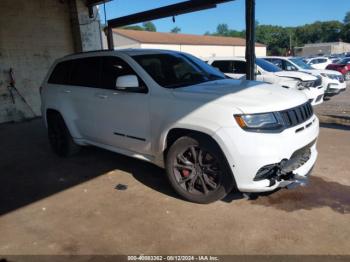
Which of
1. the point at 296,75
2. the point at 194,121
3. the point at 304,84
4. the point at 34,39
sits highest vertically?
the point at 34,39

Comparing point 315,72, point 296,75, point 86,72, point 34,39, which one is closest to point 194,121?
point 86,72

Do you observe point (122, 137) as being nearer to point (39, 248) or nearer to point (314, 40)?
point (39, 248)

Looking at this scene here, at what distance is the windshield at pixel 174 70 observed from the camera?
4605mm

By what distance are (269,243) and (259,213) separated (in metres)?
0.60

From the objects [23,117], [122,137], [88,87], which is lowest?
[23,117]

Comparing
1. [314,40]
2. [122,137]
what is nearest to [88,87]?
[122,137]

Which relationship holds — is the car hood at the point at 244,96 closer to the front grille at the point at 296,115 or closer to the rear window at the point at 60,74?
the front grille at the point at 296,115

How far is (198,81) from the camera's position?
186 inches

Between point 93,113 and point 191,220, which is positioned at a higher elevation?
point 93,113

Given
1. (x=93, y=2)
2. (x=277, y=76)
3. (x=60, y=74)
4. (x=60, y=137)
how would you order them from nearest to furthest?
(x=60, y=74) → (x=60, y=137) → (x=277, y=76) → (x=93, y=2)

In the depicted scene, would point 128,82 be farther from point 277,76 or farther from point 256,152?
point 277,76

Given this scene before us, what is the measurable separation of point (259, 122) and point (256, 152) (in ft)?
1.05

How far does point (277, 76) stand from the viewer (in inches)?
411

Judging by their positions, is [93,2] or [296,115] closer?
[296,115]
